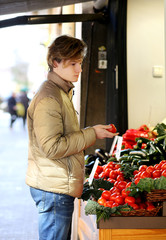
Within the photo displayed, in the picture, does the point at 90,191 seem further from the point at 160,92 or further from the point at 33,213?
the point at 160,92

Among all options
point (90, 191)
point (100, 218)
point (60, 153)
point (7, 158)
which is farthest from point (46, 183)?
point (7, 158)

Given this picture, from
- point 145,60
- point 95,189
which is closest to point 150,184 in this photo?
point 95,189

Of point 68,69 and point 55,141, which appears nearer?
point 55,141

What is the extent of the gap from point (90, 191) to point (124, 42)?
10.5 ft

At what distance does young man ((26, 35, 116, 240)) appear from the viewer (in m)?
2.24

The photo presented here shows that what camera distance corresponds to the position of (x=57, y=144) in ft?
7.35

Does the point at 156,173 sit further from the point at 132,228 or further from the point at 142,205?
the point at 132,228

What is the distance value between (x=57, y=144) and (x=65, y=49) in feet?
1.78

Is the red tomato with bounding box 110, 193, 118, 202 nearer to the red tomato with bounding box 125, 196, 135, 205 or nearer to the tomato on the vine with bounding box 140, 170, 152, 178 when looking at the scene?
the red tomato with bounding box 125, 196, 135, 205

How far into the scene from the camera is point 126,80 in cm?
561

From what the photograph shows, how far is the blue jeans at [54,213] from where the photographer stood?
7.47 ft

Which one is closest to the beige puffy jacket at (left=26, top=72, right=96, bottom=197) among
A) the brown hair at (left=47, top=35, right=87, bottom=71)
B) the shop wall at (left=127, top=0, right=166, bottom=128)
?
the brown hair at (left=47, top=35, right=87, bottom=71)

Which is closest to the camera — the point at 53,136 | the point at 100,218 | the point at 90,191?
the point at 53,136

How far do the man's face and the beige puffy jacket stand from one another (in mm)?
30
